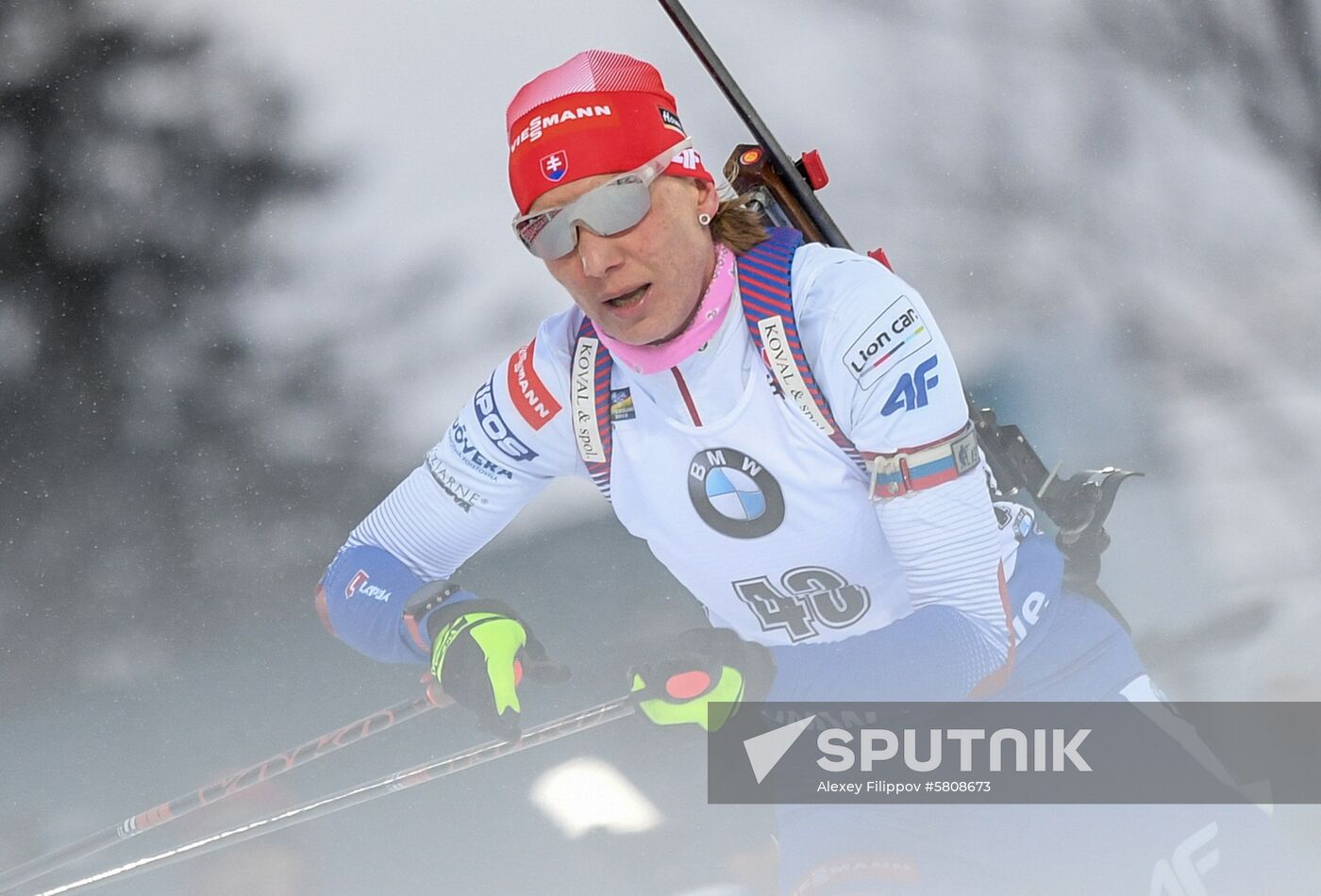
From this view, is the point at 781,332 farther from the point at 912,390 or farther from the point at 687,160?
the point at 687,160

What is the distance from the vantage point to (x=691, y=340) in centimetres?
261

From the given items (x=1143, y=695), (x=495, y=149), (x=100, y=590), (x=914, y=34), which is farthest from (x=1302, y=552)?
(x=100, y=590)

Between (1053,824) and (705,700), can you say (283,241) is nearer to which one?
(705,700)

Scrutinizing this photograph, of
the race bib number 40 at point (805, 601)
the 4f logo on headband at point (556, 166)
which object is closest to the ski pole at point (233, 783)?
the race bib number 40 at point (805, 601)

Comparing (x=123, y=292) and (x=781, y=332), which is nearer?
(x=781, y=332)

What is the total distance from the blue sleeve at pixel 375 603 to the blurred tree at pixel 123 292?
3094mm

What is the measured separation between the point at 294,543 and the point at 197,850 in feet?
7.13

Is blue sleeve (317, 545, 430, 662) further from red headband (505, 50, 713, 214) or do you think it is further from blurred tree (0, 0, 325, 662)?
blurred tree (0, 0, 325, 662)

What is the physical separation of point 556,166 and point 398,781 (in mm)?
1975

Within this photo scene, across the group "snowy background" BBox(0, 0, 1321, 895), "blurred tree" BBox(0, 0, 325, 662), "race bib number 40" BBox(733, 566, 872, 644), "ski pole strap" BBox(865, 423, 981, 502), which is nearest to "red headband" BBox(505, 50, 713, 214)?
"ski pole strap" BBox(865, 423, 981, 502)

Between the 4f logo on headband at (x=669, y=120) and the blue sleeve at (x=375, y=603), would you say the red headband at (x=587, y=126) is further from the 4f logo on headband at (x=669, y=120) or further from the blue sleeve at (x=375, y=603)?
the blue sleeve at (x=375, y=603)

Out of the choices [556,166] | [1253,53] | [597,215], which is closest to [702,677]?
[597,215]

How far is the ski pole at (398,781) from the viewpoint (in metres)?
3.21

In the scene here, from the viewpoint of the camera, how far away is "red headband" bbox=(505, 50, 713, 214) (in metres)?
2.45
